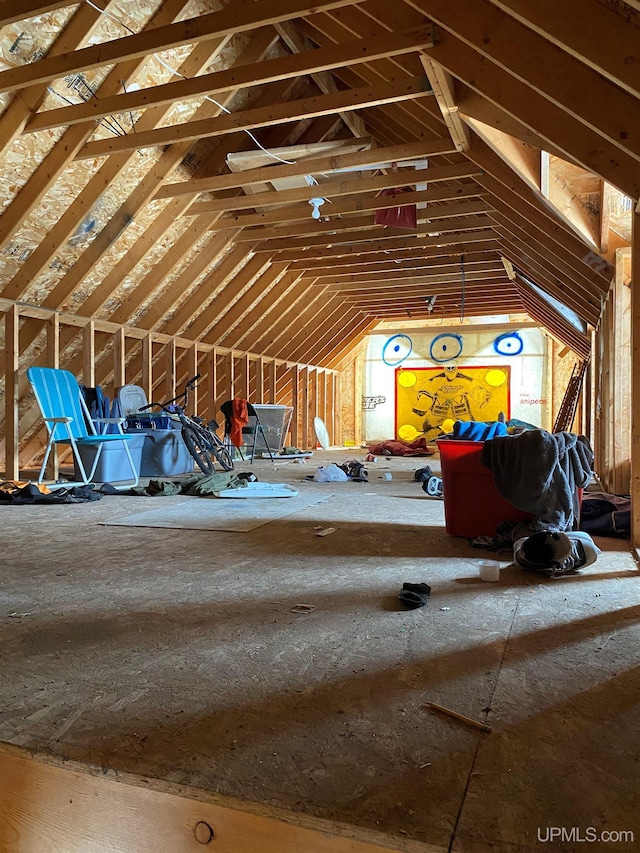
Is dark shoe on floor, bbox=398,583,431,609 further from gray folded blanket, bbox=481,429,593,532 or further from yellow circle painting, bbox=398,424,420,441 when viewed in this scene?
yellow circle painting, bbox=398,424,420,441

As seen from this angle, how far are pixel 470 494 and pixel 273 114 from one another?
3161 millimetres

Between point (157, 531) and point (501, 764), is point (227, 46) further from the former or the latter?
point (501, 764)

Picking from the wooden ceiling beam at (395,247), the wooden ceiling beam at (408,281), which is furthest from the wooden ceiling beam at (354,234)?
the wooden ceiling beam at (408,281)

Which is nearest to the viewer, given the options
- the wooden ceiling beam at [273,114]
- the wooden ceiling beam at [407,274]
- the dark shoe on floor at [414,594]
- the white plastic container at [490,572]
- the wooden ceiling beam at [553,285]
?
the dark shoe on floor at [414,594]

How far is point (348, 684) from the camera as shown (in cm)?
138

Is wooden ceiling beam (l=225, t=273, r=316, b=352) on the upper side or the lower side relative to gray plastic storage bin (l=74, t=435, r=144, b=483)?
upper

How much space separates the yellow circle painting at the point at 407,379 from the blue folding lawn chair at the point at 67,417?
8.86 m

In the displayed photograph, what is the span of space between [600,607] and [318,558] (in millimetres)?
1193

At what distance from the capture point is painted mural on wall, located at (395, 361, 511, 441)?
13.0 m

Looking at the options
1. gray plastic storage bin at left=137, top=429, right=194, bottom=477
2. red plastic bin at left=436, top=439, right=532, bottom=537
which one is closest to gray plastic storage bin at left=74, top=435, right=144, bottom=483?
gray plastic storage bin at left=137, top=429, right=194, bottom=477

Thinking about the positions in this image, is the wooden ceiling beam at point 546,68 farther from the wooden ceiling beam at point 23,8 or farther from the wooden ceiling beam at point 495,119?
the wooden ceiling beam at point 23,8

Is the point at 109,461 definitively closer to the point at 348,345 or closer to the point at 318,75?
the point at 318,75

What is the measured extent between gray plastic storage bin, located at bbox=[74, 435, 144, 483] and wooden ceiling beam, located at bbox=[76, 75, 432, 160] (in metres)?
2.62

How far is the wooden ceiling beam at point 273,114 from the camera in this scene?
12.7 feet
